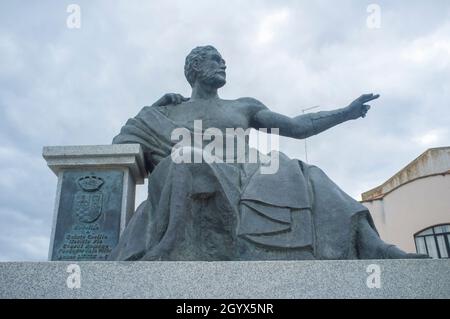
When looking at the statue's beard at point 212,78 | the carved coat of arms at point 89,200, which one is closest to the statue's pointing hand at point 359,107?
the statue's beard at point 212,78

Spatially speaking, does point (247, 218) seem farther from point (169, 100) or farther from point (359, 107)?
point (169, 100)

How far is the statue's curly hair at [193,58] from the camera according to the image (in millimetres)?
5504

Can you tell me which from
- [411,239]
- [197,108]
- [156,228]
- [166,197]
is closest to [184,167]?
[166,197]

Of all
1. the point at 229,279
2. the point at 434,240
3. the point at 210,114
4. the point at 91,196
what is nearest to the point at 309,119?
the point at 210,114

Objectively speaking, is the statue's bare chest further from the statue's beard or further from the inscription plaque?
the inscription plaque

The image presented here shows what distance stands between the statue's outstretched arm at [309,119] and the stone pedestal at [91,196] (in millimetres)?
1430

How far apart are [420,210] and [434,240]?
114 cm

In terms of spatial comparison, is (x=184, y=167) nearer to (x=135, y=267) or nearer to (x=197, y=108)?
(x=135, y=267)

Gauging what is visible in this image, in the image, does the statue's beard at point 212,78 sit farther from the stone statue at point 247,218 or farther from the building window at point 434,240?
the building window at point 434,240

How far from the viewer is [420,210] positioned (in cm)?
1833

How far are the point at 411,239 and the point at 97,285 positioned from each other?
55.6 feet

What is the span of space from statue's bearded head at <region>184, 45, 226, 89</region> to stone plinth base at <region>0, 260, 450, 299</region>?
8.72ft
